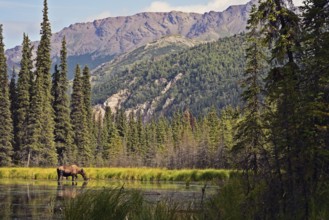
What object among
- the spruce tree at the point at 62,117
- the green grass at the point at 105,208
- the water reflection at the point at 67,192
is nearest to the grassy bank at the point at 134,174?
the water reflection at the point at 67,192

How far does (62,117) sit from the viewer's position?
78.1m

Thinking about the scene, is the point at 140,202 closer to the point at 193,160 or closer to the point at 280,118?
the point at 280,118

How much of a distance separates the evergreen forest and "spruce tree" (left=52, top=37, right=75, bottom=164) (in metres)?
0.15

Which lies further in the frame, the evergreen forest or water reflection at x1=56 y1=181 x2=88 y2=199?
water reflection at x1=56 y1=181 x2=88 y2=199

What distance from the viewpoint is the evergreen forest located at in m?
12.5

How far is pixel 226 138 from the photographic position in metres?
95.8

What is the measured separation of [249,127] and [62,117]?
64150mm

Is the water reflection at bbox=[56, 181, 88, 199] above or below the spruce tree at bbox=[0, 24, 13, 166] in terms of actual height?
below

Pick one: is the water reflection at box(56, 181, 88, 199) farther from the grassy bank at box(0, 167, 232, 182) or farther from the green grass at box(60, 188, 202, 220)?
the grassy bank at box(0, 167, 232, 182)

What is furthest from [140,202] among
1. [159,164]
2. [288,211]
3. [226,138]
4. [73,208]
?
[159,164]

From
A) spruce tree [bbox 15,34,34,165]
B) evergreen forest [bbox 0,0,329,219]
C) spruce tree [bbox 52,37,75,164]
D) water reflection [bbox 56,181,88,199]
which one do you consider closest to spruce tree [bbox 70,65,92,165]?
evergreen forest [bbox 0,0,329,219]

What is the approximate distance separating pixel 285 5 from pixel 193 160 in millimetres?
88026

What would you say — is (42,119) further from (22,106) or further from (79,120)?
(79,120)

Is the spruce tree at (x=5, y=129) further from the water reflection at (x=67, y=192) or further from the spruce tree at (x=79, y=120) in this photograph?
the water reflection at (x=67, y=192)
